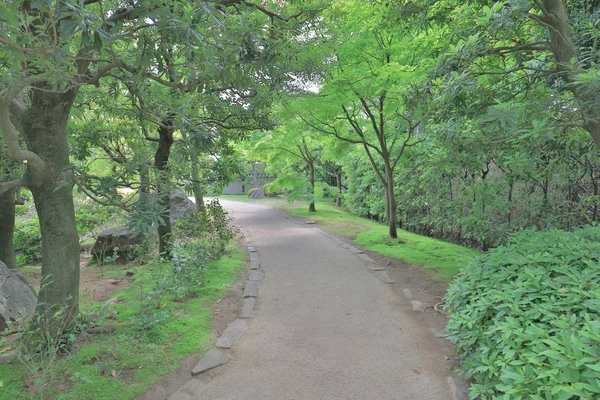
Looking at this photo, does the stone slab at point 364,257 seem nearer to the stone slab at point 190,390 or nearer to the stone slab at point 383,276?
the stone slab at point 383,276

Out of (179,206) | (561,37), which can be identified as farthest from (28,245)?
(561,37)

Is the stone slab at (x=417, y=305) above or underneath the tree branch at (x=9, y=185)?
underneath

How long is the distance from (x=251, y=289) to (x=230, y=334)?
1.70 m

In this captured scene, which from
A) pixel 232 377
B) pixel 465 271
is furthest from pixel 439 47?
pixel 232 377

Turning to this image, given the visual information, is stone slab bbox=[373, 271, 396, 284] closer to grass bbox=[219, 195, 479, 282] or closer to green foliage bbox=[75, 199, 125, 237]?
grass bbox=[219, 195, 479, 282]

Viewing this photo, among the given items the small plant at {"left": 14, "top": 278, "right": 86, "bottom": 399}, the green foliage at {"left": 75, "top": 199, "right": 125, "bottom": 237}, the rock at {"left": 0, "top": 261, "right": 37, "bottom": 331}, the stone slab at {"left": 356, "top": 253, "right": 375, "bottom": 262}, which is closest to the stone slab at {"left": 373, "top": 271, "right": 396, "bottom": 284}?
the stone slab at {"left": 356, "top": 253, "right": 375, "bottom": 262}

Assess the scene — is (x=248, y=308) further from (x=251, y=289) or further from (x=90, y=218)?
(x=90, y=218)

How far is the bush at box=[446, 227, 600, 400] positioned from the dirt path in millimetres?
540

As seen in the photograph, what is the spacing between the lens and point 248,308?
4957 mm

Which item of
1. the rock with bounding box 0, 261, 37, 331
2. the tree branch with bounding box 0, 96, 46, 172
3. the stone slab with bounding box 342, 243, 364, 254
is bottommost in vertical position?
the stone slab with bounding box 342, 243, 364, 254

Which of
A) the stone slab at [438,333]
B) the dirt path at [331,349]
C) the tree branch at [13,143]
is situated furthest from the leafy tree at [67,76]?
the stone slab at [438,333]

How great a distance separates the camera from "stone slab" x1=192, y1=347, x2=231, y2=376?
330 cm

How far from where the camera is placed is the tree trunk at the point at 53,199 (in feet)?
11.0

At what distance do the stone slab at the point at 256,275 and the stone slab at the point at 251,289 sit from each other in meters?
0.23
